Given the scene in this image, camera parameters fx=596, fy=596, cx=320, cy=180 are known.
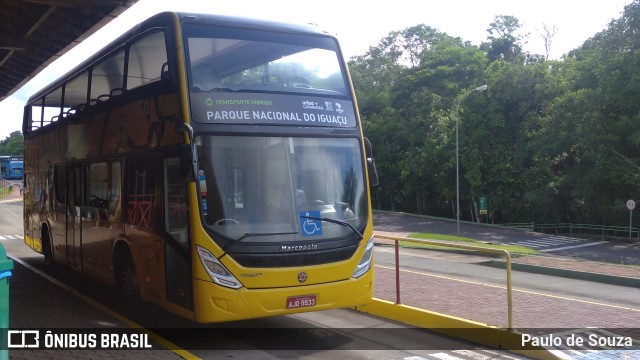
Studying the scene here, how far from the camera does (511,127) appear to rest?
50.3 metres

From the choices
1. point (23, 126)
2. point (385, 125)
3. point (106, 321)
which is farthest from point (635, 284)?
point (385, 125)

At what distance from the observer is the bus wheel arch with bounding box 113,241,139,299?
29.1 feet

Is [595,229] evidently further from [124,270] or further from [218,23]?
[218,23]

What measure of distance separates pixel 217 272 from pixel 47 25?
1008 centimetres

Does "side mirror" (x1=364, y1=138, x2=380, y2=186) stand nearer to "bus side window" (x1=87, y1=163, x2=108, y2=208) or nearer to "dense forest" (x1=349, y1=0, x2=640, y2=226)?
"bus side window" (x1=87, y1=163, x2=108, y2=208)

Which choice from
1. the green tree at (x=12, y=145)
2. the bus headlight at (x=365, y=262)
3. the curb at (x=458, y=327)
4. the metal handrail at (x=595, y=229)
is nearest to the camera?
the curb at (x=458, y=327)

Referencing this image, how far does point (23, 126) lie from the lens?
15.4 metres

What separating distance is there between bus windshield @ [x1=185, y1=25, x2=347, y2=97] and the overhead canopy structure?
5449 millimetres

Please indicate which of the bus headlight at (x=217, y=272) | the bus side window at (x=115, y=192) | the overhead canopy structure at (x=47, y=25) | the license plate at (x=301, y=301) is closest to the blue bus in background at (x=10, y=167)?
the overhead canopy structure at (x=47, y=25)

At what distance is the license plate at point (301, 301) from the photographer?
23.6 ft

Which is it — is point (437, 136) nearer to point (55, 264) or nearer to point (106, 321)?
point (55, 264)

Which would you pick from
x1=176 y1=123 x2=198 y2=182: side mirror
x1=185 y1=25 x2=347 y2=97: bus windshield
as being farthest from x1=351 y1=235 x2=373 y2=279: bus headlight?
x1=176 y1=123 x2=198 y2=182: side mirror

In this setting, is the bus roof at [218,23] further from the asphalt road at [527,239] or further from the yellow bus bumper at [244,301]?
the asphalt road at [527,239]

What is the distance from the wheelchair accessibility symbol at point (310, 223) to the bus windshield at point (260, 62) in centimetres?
165
